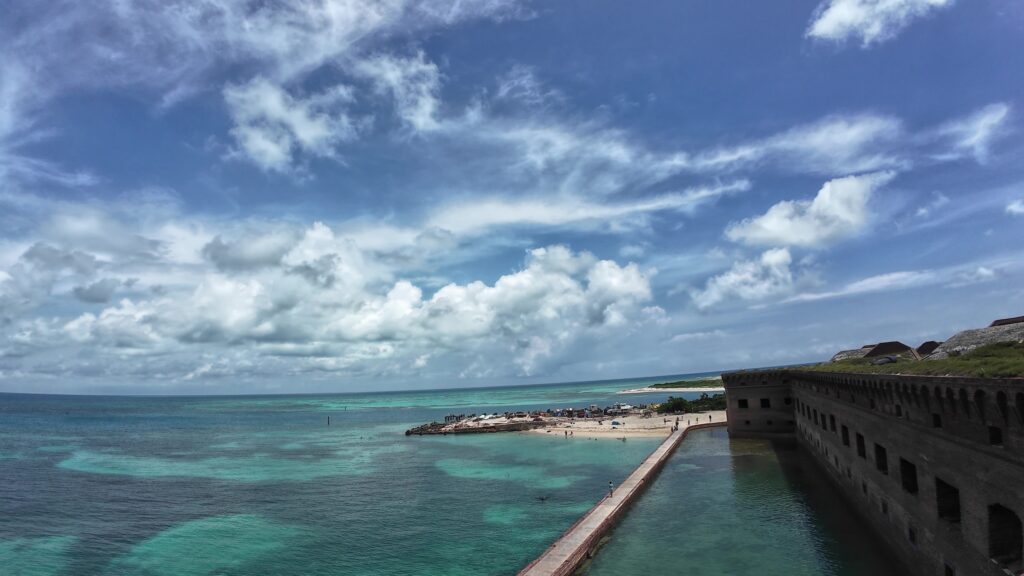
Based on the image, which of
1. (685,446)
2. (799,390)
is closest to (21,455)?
(685,446)

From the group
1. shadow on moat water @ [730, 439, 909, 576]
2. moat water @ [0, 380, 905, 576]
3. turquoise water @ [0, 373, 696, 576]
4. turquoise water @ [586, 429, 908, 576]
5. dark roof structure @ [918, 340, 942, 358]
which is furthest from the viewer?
dark roof structure @ [918, 340, 942, 358]

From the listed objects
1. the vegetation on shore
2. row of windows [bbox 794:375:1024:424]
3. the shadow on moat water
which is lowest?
the vegetation on shore

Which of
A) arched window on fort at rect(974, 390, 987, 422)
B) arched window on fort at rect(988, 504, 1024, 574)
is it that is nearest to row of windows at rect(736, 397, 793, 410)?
arched window on fort at rect(988, 504, 1024, 574)

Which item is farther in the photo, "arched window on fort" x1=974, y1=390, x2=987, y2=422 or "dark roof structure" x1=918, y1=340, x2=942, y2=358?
"dark roof structure" x1=918, y1=340, x2=942, y2=358

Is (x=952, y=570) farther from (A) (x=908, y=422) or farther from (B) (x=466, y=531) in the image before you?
(B) (x=466, y=531)

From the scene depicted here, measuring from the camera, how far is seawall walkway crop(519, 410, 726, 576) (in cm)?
2317

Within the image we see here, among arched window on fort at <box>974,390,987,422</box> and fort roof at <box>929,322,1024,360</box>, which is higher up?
fort roof at <box>929,322,1024,360</box>

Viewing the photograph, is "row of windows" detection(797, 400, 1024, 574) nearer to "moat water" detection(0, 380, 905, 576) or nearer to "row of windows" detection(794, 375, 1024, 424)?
"row of windows" detection(794, 375, 1024, 424)

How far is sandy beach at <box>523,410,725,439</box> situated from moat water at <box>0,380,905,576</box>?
17.8 ft

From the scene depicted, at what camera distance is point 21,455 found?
7312cm

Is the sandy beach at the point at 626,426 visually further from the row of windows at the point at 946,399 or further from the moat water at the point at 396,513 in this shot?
the row of windows at the point at 946,399

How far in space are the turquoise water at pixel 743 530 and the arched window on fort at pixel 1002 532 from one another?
8.91 m

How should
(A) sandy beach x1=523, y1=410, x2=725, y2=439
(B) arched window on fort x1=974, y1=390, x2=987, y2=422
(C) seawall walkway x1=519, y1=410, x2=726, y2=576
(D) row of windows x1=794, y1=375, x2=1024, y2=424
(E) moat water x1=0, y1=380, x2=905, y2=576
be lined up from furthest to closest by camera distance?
(A) sandy beach x1=523, y1=410, x2=725, y2=439
(E) moat water x1=0, y1=380, x2=905, y2=576
(C) seawall walkway x1=519, y1=410, x2=726, y2=576
(B) arched window on fort x1=974, y1=390, x2=987, y2=422
(D) row of windows x1=794, y1=375, x2=1024, y2=424

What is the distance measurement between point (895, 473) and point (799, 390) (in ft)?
98.5
